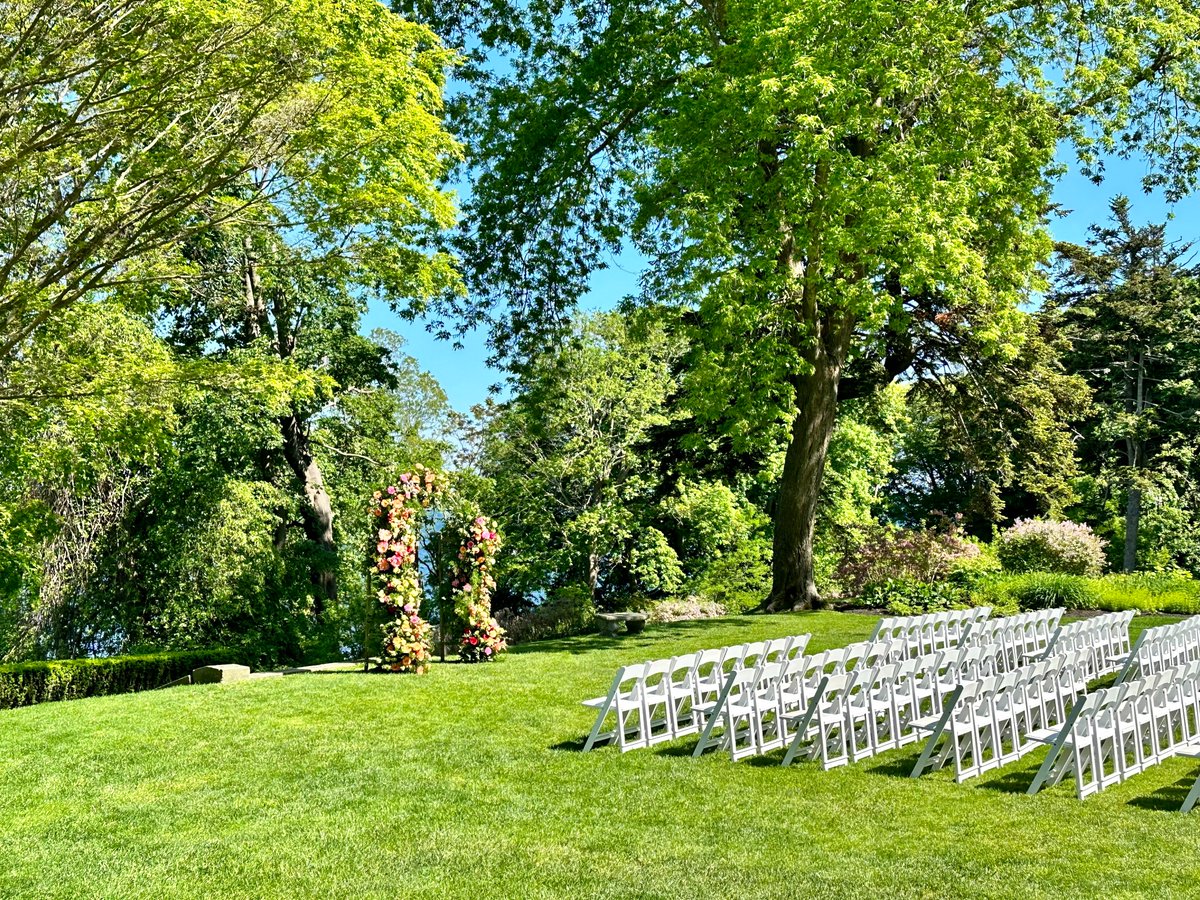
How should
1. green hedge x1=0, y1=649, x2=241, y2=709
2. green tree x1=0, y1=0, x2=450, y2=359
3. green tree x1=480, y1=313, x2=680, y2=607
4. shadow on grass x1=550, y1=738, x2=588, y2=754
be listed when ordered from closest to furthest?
shadow on grass x1=550, y1=738, x2=588, y2=754, green tree x1=0, y1=0, x2=450, y2=359, green hedge x1=0, y1=649, x2=241, y2=709, green tree x1=480, y1=313, x2=680, y2=607

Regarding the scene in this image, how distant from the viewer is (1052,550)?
2091 cm

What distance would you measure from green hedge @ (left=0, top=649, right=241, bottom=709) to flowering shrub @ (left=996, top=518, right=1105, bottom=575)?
1681cm

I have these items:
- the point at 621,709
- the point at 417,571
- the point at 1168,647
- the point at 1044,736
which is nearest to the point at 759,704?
the point at 621,709

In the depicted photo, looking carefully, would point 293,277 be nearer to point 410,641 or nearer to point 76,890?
point 410,641

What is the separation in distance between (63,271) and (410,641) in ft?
20.1

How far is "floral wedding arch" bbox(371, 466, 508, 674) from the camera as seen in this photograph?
12844mm

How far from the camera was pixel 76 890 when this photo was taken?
5.35 m

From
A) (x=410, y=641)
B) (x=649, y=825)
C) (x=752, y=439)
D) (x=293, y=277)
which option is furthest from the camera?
(x=293, y=277)

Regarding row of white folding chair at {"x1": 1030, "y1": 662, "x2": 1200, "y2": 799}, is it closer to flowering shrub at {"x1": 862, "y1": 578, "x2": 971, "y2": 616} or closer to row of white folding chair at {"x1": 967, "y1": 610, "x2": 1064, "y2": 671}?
row of white folding chair at {"x1": 967, "y1": 610, "x2": 1064, "y2": 671}

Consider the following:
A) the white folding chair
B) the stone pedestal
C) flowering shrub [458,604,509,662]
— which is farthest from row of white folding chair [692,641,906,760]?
the stone pedestal

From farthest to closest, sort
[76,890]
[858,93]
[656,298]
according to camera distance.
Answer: [656,298] < [858,93] < [76,890]

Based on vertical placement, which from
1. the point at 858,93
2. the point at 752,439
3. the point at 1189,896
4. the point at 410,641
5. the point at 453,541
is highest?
the point at 858,93

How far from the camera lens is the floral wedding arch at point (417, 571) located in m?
12.8

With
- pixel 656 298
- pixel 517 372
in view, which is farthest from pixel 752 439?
pixel 517 372
